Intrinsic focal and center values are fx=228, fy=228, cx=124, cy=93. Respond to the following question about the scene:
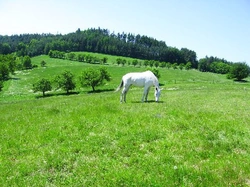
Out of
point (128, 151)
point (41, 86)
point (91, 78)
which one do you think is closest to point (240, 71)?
point (91, 78)

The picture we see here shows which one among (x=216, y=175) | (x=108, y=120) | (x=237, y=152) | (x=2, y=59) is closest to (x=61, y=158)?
(x=108, y=120)

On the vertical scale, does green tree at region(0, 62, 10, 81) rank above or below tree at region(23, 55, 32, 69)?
below

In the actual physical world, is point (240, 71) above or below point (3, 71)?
above

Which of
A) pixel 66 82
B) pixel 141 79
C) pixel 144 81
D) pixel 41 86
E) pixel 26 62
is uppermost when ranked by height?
pixel 26 62

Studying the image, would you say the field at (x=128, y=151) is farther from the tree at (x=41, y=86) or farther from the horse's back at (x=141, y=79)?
the tree at (x=41, y=86)

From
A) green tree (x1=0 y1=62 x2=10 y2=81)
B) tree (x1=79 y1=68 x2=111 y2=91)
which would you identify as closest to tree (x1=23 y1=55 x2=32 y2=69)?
green tree (x1=0 y1=62 x2=10 y2=81)

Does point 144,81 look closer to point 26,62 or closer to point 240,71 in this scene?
point 240,71

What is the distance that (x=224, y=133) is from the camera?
1095cm

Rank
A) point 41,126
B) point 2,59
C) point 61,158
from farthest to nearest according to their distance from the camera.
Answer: point 2,59 < point 41,126 < point 61,158

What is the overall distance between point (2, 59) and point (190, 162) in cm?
16105

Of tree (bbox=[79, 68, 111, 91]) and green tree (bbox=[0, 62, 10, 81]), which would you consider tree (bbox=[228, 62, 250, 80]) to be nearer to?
tree (bbox=[79, 68, 111, 91])

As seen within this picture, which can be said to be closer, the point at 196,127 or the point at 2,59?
the point at 196,127

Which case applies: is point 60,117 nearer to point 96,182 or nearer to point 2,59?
point 96,182

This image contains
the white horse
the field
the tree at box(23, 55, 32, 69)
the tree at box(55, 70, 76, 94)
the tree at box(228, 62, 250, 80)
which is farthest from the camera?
the tree at box(23, 55, 32, 69)
